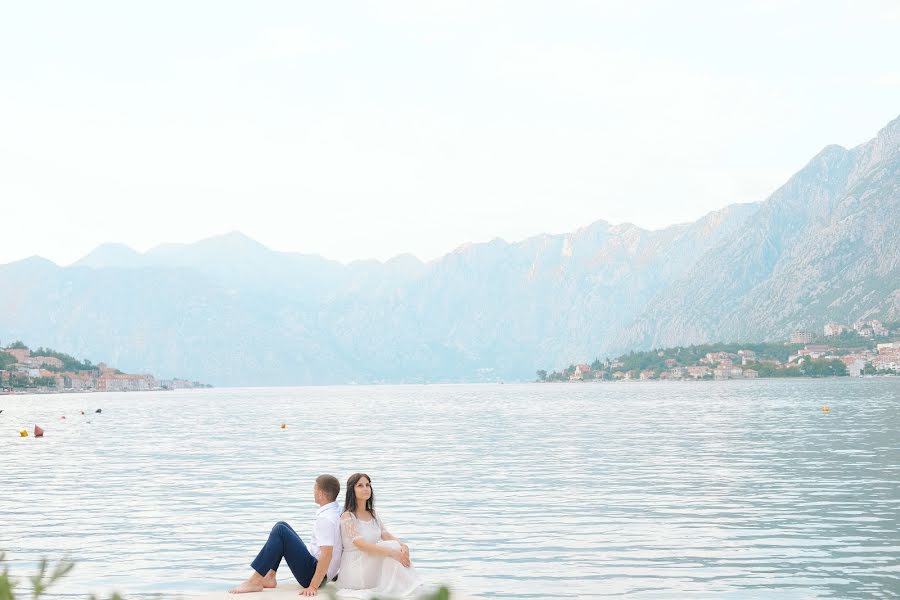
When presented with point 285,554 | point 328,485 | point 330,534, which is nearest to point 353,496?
point 328,485

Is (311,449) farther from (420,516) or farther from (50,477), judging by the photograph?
(420,516)

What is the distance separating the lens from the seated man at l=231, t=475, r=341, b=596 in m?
17.4

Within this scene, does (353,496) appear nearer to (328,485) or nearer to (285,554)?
(328,485)

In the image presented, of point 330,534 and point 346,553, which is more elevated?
point 330,534

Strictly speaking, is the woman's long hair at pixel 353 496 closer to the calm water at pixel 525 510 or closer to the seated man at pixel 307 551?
the seated man at pixel 307 551

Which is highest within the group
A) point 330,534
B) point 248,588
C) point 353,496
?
point 353,496

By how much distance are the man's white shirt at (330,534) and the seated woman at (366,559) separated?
0.11 meters

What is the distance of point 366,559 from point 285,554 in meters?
1.30

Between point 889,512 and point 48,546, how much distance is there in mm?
21456

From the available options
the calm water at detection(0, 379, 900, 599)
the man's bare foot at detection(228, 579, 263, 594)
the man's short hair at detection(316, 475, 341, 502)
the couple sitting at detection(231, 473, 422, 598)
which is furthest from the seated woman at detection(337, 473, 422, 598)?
the calm water at detection(0, 379, 900, 599)

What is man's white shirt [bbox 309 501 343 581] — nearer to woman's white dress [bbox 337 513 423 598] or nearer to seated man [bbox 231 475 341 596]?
seated man [bbox 231 475 341 596]

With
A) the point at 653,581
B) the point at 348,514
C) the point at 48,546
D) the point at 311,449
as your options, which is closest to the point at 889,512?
the point at 653,581

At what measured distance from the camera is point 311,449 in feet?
211

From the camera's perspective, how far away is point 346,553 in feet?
57.4
